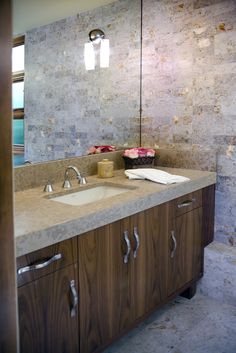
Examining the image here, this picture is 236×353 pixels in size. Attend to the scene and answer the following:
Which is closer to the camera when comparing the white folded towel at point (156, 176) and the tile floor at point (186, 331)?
the tile floor at point (186, 331)

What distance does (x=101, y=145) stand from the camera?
2482 millimetres

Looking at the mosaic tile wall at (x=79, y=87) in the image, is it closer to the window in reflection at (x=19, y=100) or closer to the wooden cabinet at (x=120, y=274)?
the window in reflection at (x=19, y=100)

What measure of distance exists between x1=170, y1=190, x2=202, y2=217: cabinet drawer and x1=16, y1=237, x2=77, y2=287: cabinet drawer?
0.81m

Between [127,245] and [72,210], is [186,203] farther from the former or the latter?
[72,210]

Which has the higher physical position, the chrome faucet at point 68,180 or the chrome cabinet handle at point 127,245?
the chrome faucet at point 68,180

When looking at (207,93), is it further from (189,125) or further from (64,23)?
(64,23)

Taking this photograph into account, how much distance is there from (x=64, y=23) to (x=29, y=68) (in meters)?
0.44

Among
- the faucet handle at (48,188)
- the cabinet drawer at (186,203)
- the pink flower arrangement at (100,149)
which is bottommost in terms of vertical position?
the cabinet drawer at (186,203)

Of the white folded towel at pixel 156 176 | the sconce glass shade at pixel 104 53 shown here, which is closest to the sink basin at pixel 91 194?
the white folded towel at pixel 156 176

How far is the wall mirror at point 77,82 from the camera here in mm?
1910

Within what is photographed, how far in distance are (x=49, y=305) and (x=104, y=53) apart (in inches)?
71.8

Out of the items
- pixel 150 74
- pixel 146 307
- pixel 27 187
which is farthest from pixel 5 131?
pixel 150 74

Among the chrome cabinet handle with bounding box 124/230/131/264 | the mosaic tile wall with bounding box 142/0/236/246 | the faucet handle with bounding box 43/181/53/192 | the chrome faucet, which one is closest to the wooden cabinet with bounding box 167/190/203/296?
the mosaic tile wall with bounding box 142/0/236/246

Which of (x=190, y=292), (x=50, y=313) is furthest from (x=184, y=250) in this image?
(x=50, y=313)
